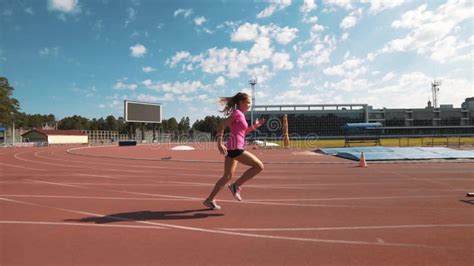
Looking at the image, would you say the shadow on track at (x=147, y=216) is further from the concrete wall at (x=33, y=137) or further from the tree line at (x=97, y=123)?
the tree line at (x=97, y=123)

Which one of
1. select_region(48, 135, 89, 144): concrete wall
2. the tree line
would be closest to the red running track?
select_region(48, 135, 89, 144): concrete wall

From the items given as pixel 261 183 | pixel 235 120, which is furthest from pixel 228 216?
pixel 261 183

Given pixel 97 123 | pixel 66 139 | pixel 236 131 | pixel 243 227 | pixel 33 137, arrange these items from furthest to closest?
pixel 97 123, pixel 33 137, pixel 66 139, pixel 236 131, pixel 243 227

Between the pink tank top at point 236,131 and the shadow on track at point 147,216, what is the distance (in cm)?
119

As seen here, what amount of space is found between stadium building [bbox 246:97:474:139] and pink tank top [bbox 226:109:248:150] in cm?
9023

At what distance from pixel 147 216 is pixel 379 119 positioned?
106272mm

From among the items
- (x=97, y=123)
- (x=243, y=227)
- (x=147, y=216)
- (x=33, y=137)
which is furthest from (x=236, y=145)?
(x=97, y=123)

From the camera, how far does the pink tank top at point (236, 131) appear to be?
5566 mm

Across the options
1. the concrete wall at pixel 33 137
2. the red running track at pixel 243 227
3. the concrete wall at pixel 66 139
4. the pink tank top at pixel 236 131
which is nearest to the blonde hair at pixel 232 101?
the pink tank top at pixel 236 131

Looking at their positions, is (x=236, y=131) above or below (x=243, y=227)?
above

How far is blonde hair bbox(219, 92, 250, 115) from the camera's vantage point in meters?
5.94

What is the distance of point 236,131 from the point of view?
5648mm

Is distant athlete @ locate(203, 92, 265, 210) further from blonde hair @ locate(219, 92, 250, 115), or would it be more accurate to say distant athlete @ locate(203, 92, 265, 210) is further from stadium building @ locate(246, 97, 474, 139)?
stadium building @ locate(246, 97, 474, 139)

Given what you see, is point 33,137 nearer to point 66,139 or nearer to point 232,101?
point 66,139
